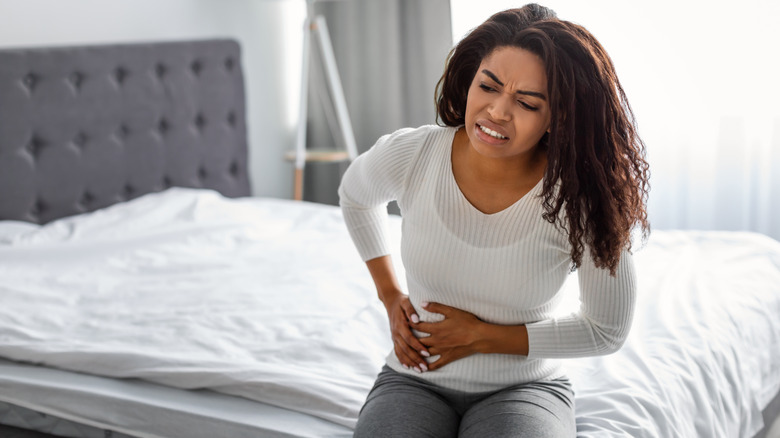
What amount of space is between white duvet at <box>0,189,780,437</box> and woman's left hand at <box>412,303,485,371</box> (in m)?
0.21

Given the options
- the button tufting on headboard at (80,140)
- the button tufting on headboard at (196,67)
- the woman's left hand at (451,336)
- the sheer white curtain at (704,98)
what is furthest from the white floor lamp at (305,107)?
the woman's left hand at (451,336)

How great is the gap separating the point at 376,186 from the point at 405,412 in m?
0.42

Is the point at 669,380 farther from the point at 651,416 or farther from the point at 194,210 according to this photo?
the point at 194,210

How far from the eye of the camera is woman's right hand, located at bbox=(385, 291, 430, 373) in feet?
4.17

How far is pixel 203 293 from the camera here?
1.98 m

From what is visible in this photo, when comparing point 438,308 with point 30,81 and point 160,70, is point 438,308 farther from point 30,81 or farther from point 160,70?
point 160,70

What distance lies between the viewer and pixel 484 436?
1115 mm

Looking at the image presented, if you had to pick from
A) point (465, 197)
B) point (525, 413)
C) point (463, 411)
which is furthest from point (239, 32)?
point (525, 413)

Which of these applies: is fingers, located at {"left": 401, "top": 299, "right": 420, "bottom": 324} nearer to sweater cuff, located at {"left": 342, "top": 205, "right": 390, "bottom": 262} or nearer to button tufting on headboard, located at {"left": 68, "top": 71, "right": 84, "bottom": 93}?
sweater cuff, located at {"left": 342, "top": 205, "right": 390, "bottom": 262}

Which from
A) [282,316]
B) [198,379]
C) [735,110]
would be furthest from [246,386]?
[735,110]

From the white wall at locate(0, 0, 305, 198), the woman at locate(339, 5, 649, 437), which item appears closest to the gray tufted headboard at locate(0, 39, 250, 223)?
the white wall at locate(0, 0, 305, 198)

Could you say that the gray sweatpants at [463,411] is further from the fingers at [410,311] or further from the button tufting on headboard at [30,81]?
the button tufting on headboard at [30,81]

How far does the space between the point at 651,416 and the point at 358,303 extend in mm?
796

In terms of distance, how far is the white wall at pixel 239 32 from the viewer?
2533mm
